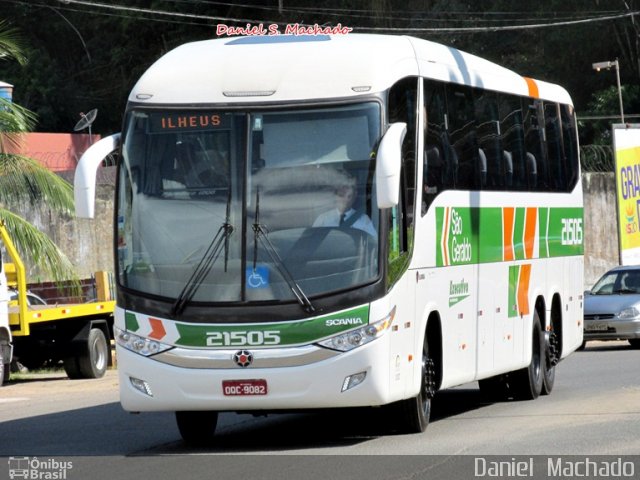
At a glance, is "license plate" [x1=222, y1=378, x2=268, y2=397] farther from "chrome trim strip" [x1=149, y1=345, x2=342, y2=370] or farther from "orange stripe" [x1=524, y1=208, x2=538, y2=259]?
"orange stripe" [x1=524, y1=208, x2=538, y2=259]

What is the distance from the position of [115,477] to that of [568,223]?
9756 millimetres

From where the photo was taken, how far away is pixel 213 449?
12.7 meters

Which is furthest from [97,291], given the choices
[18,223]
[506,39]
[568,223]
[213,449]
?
[506,39]

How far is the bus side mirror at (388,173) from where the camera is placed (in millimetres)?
11508

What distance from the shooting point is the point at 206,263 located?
39.4 ft

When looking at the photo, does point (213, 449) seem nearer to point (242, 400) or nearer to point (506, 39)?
point (242, 400)

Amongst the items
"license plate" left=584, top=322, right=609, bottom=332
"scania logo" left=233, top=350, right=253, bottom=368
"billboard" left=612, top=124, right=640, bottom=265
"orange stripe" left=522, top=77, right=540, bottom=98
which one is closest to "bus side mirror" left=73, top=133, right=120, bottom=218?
"scania logo" left=233, top=350, right=253, bottom=368

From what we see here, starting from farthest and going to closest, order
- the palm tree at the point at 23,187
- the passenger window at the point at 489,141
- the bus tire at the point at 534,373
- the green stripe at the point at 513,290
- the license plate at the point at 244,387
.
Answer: the palm tree at the point at 23,187
the bus tire at the point at 534,373
the green stripe at the point at 513,290
the passenger window at the point at 489,141
the license plate at the point at 244,387

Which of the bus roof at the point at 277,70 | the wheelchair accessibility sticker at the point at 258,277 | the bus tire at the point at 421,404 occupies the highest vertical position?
the bus roof at the point at 277,70

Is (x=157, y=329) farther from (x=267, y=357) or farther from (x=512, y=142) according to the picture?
(x=512, y=142)

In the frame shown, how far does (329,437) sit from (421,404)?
3.05 ft

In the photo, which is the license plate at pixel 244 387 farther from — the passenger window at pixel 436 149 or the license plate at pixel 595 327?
the license plate at pixel 595 327

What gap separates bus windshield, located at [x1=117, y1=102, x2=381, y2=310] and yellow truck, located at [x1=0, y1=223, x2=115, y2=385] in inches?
399

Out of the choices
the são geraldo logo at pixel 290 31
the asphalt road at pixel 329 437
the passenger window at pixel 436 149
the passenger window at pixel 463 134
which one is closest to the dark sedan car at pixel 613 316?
the asphalt road at pixel 329 437
